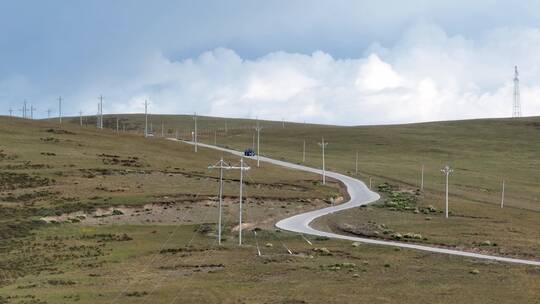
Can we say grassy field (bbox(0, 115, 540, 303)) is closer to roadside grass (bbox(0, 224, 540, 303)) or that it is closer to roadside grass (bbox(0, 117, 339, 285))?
roadside grass (bbox(0, 224, 540, 303))

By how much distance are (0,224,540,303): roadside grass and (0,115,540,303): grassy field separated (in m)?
0.12

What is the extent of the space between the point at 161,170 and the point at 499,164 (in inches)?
3859

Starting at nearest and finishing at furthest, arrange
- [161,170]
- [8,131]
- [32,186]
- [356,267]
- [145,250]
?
[356,267], [145,250], [32,186], [161,170], [8,131]

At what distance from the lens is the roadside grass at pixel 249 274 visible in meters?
36.9

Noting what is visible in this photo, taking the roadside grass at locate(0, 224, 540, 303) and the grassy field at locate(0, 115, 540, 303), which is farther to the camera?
the grassy field at locate(0, 115, 540, 303)

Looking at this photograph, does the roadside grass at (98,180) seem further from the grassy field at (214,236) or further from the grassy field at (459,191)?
the grassy field at (459,191)

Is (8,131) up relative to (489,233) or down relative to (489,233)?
up

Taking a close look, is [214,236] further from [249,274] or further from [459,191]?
[459,191]

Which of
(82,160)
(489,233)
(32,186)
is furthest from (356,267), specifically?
(82,160)

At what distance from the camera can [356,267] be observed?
154 feet

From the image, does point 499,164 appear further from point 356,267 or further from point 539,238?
point 356,267

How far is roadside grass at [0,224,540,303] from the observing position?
3688 cm

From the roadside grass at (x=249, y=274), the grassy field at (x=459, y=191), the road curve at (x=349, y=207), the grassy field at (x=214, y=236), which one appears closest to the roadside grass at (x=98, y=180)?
the grassy field at (x=214, y=236)

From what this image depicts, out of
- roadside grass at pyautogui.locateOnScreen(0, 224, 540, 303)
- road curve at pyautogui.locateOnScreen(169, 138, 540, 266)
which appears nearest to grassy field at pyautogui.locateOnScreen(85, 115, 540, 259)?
road curve at pyautogui.locateOnScreen(169, 138, 540, 266)
